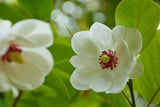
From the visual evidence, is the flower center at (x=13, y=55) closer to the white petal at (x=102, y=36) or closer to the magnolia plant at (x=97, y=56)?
the magnolia plant at (x=97, y=56)

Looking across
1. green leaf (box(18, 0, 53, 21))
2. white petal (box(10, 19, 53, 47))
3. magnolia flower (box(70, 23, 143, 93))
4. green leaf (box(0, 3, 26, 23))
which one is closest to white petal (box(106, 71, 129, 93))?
magnolia flower (box(70, 23, 143, 93))

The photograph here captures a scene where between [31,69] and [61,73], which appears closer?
[31,69]

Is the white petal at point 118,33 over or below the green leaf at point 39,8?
over

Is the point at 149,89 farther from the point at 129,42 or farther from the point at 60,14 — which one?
the point at 60,14

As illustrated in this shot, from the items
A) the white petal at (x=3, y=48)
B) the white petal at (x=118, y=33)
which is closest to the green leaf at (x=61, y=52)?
the white petal at (x=118, y=33)

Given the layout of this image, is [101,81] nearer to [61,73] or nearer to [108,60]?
[108,60]

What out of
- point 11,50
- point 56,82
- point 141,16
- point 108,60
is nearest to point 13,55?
point 11,50

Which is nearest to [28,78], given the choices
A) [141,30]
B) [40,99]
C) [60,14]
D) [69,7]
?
[141,30]
